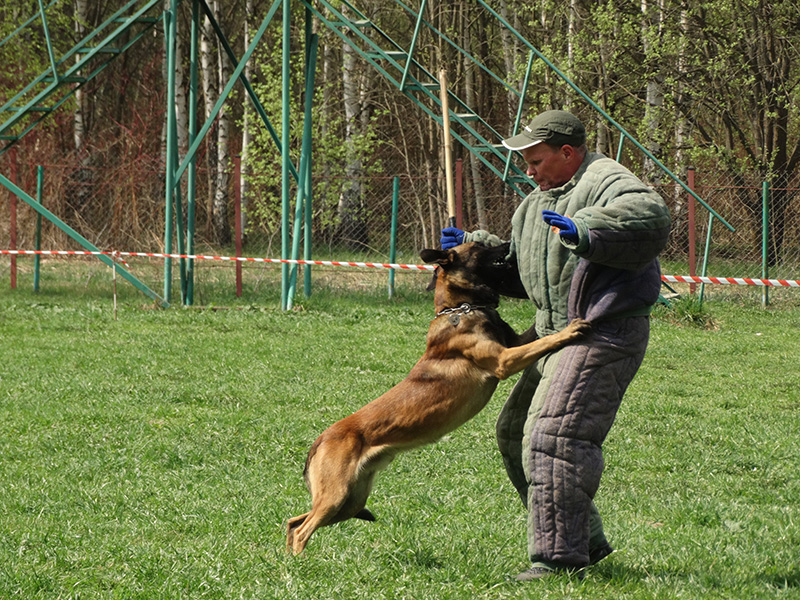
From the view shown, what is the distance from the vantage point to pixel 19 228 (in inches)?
677

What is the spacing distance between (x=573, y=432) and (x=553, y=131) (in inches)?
44.1

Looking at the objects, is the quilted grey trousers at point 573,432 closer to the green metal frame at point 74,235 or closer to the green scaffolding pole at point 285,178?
the green scaffolding pole at point 285,178

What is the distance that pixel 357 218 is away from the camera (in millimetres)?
17062

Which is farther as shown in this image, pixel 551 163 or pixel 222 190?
pixel 222 190

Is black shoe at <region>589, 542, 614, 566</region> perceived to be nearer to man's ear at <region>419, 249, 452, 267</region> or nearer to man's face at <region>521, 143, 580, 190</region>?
man's ear at <region>419, 249, 452, 267</region>

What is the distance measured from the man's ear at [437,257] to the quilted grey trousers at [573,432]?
778mm

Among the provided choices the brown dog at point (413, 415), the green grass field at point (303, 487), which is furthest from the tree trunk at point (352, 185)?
the brown dog at point (413, 415)

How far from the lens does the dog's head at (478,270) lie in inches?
162

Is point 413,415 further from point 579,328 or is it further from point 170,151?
point 170,151

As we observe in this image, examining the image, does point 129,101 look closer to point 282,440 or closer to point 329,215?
point 329,215

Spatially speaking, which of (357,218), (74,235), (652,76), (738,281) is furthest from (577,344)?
(357,218)

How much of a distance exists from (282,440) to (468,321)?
2.43 m

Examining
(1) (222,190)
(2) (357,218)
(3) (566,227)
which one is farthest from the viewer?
(1) (222,190)

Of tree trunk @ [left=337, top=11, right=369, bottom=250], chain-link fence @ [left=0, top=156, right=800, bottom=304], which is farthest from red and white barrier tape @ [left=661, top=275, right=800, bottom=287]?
tree trunk @ [left=337, top=11, right=369, bottom=250]
